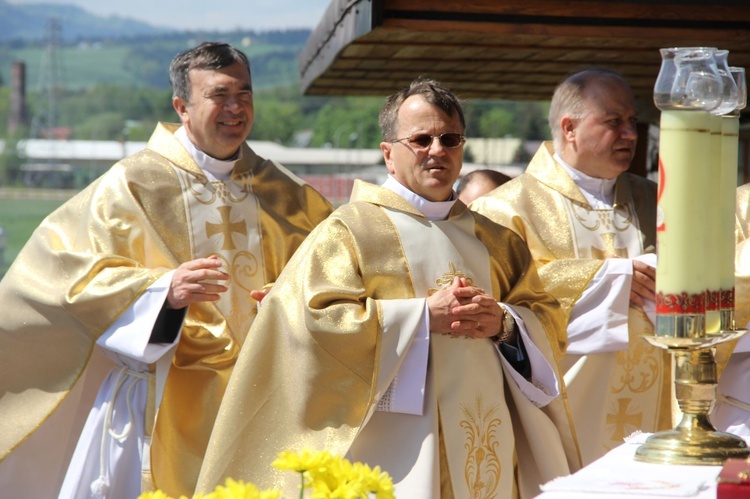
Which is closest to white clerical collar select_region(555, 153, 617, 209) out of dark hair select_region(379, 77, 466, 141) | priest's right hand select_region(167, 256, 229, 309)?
dark hair select_region(379, 77, 466, 141)

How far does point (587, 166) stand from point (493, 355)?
139 centimetres

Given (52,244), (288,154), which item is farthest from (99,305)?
(288,154)

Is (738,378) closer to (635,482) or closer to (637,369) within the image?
(637,369)

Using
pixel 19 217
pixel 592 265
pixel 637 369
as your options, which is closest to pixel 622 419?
pixel 637 369

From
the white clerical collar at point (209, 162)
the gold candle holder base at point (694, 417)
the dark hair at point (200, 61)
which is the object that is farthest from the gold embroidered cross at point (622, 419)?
the gold candle holder base at point (694, 417)

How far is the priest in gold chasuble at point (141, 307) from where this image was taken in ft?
13.6

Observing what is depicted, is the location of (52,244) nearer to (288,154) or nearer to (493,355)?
(493,355)

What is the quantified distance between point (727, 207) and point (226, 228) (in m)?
2.68

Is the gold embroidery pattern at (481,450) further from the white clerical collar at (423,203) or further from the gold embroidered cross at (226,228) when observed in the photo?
the gold embroidered cross at (226,228)

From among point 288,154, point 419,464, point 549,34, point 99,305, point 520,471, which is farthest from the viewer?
point 288,154

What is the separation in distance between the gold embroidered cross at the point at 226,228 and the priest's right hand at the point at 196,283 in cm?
46

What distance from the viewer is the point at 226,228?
4.41 meters

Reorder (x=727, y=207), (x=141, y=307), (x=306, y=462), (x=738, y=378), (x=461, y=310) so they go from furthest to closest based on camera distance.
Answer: (x=141, y=307) → (x=738, y=378) → (x=461, y=310) → (x=727, y=207) → (x=306, y=462)

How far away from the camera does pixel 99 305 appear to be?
4.11m
